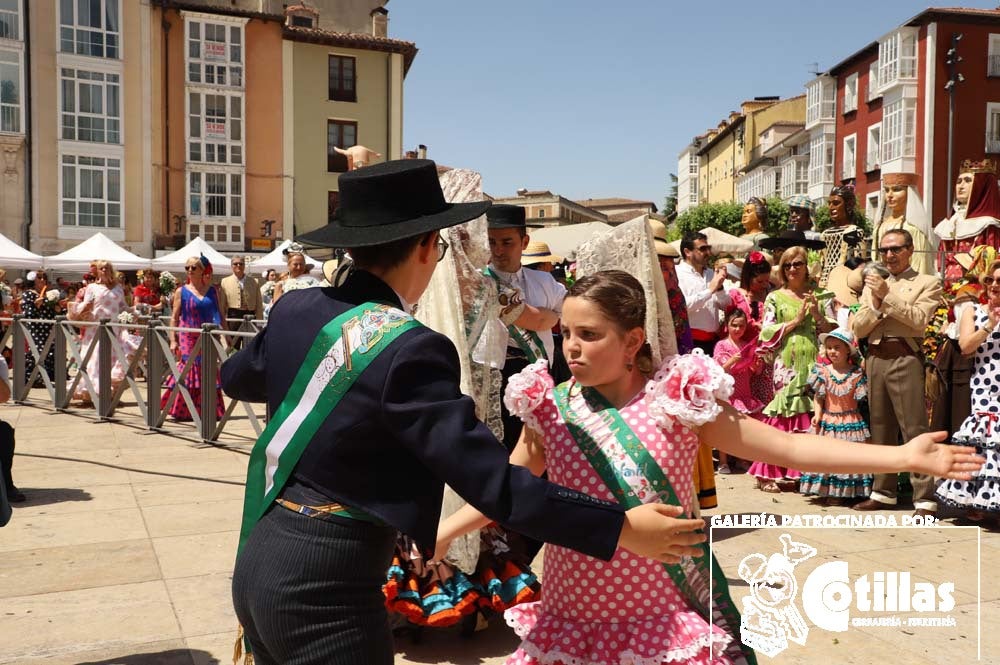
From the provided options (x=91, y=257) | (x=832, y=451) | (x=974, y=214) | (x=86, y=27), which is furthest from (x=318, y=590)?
(x=86, y=27)

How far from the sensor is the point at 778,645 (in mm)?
2900

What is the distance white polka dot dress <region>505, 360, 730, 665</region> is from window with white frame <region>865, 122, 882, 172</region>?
140ft

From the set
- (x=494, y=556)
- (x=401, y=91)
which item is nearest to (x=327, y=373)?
(x=494, y=556)

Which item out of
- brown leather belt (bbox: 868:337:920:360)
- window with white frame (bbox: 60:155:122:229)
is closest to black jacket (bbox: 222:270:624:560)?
brown leather belt (bbox: 868:337:920:360)

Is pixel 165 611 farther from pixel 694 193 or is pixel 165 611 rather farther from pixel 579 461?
pixel 694 193

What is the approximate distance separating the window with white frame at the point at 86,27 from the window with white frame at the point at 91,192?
3.83 m

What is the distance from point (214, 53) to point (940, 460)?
120ft

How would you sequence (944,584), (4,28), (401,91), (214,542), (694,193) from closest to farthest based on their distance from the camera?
(944,584) → (214,542) → (4,28) → (401,91) → (694,193)

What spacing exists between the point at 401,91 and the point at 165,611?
36309 mm

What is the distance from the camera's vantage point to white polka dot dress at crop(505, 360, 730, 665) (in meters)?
2.25

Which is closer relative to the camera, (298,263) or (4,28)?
(298,263)

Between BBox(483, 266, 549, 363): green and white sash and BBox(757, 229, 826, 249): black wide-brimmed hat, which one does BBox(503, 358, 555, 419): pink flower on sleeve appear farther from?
BBox(757, 229, 826, 249): black wide-brimmed hat

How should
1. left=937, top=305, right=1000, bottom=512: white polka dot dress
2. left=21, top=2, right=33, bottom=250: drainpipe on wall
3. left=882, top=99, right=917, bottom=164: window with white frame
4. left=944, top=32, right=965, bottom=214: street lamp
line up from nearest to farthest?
left=937, top=305, right=1000, bottom=512: white polka dot dress
left=21, top=2, right=33, bottom=250: drainpipe on wall
left=944, top=32, right=965, bottom=214: street lamp
left=882, top=99, right=917, bottom=164: window with white frame

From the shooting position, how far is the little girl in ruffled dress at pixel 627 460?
7.46ft
